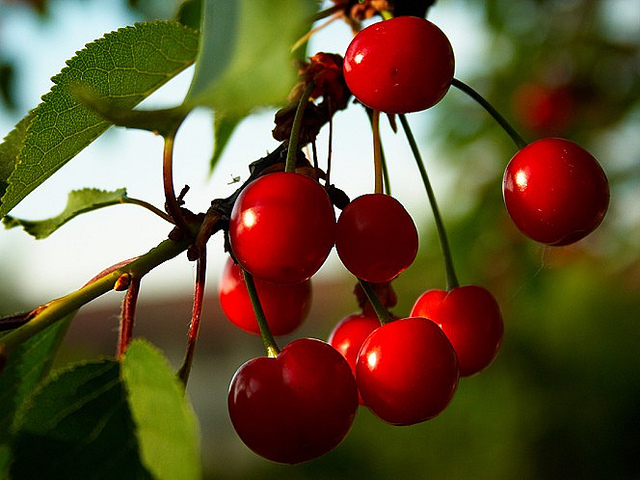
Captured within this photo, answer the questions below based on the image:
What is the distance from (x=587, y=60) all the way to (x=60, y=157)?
3163mm

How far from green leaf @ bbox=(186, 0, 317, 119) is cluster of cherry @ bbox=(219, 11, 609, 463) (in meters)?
0.26

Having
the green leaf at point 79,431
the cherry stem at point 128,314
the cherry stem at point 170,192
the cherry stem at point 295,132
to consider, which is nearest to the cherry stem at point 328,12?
the cherry stem at point 295,132

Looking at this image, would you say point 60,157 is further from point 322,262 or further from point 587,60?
point 587,60

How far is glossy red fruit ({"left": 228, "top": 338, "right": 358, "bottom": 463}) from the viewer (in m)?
0.80

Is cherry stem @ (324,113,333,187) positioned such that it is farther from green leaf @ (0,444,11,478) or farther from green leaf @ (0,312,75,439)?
green leaf @ (0,444,11,478)

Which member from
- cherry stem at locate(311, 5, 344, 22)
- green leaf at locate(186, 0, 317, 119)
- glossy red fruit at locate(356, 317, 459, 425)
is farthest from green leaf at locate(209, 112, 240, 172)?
green leaf at locate(186, 0, 317, 119)

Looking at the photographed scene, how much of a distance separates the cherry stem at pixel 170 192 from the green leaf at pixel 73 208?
0.18m

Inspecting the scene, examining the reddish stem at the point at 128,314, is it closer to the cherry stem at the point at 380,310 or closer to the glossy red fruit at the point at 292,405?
the glossy red fruit at the point at 292,405

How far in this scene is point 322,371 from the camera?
820mm

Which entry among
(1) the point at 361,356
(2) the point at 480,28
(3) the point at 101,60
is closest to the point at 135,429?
(1) the point at 361,356

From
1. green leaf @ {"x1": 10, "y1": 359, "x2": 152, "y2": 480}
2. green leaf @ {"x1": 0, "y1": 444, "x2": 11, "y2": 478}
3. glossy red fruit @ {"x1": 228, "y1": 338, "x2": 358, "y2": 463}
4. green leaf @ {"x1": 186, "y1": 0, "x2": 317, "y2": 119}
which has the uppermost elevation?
green leaf @ {"x1": 186, "y1": 0, "x2": 317, "y2": 119}

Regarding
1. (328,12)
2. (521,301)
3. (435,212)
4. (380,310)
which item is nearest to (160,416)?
(380,310)

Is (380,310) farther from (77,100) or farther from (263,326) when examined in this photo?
(77,100)

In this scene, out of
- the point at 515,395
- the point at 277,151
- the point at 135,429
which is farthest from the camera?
the point at 515,395
